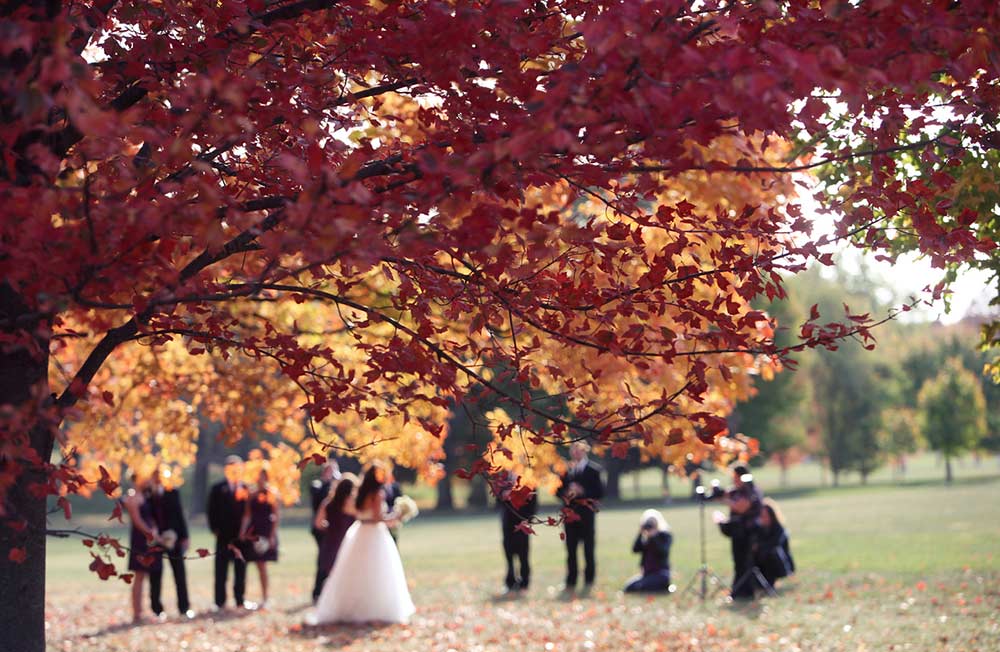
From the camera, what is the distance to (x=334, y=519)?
14305 millimetres

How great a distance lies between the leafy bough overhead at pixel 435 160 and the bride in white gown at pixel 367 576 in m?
7.02

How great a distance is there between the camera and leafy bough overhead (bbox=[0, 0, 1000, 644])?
3.51 m

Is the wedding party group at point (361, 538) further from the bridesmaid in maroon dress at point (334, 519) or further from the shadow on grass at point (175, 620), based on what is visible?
the shadow on grass at point (175, 620)

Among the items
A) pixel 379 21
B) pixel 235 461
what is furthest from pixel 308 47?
pixel 235 461

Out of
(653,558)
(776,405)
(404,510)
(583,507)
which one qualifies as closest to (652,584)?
(653,558)

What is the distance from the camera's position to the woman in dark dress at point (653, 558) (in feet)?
50.5

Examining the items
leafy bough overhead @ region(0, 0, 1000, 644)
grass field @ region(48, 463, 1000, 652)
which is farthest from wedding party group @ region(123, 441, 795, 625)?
leafy bough overhead @ region(0, 0, 1000, 644)

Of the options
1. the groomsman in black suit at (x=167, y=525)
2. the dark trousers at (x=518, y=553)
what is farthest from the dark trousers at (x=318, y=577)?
the dark trousers at (x=518, y=553)

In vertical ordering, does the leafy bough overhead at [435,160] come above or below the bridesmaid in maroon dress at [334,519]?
above

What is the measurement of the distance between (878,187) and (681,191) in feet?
13.7

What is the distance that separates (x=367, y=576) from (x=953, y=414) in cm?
5285

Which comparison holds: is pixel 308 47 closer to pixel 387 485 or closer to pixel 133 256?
pixel 133 256

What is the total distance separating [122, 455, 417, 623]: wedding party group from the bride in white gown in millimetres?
12

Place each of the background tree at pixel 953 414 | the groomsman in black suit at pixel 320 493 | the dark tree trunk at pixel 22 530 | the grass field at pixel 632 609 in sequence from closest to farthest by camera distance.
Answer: the dark tree trunk at pixel 22 530 < the grass field at pixel 632 609 < the groomsman in black suit at pixel 320 493 < the background tree at pixel 953 414
